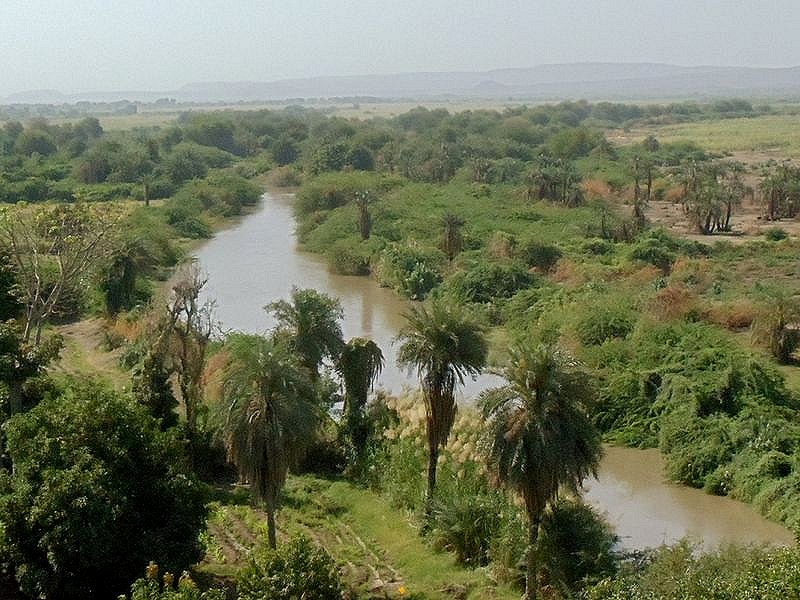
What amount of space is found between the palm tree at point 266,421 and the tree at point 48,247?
1314cm

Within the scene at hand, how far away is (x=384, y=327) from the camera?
40562 mm

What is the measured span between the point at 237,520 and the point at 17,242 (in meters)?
15.5

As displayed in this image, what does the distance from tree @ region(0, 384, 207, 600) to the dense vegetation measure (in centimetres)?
4

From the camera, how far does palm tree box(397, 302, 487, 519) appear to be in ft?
64.6

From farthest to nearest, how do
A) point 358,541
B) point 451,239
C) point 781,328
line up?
1. point 451,239
2. point 781,328
3. point 358,541

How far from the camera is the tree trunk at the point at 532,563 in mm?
16734

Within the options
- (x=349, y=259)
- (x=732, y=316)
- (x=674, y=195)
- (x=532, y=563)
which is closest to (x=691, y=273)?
(x=732, y=316)

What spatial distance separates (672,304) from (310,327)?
1653cm

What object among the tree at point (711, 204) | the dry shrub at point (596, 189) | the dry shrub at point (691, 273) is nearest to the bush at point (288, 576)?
the dry shrub at point (691, 273)

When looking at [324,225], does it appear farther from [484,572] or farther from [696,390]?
[484,572]

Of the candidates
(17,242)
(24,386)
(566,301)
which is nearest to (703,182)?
(566,301)

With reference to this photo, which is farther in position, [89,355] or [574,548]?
[89,355]

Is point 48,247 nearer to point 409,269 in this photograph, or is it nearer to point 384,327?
point 384,327

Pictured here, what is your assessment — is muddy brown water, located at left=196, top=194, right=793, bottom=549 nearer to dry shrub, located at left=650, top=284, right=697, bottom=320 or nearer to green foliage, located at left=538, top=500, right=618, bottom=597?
green foliage, located at left=538, top=500, right=618, bottom=597
